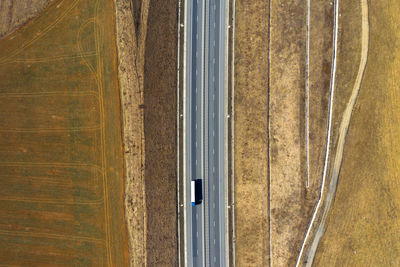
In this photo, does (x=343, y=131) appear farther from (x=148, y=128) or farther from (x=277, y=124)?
(x=148, y=128)

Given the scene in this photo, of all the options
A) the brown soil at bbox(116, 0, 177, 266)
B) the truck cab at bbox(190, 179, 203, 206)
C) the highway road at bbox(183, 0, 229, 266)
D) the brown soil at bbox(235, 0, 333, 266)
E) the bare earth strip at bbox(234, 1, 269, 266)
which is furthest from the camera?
the highway road at bbox(183, 0, 229, 266)

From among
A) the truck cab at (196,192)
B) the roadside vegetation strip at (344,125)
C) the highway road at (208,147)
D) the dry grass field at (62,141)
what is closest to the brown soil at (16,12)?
the dry grass field at (62,141)

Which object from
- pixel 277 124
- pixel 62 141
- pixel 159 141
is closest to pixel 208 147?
pixel 159 141

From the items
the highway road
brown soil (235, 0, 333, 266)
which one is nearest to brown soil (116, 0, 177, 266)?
the highway road

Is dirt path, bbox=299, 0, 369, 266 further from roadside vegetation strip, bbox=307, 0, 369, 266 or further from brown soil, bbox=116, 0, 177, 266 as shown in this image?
brown soil, bbox=116, 0, 177, 266

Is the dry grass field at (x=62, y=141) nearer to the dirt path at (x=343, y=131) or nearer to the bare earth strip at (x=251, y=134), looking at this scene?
the bare earth strip at (x=251, y=134)

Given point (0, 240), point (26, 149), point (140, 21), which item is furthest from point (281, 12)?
point (0, 240)
